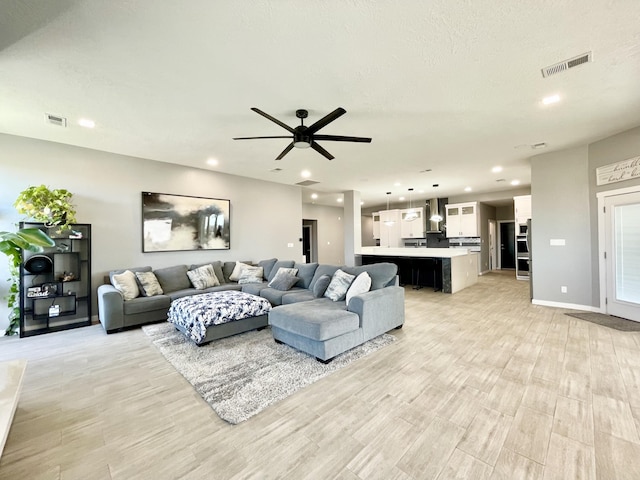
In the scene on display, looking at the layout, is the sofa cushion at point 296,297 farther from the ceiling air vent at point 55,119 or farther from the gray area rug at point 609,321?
the gray area rug at point 609,321

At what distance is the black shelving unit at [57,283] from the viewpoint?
3.96 metres

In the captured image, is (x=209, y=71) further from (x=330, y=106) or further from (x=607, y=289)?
(x=607, y=289)

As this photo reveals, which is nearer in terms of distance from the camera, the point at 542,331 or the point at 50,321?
the point at 542,331

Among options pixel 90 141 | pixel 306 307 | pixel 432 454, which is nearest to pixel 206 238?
pixel 90 141

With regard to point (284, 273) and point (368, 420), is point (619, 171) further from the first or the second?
point (284, 273)

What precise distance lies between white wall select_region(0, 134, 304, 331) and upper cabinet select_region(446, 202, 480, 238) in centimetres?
708

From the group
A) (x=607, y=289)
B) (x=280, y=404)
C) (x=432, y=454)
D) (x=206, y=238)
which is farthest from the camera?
(x=206, y=238)

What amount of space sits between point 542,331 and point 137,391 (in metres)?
4.96

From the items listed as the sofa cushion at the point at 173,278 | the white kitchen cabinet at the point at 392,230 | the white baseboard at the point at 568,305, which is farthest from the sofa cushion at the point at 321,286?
the white kitchen cabinet at the point at 392,230

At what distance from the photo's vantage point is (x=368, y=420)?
6.54 feet

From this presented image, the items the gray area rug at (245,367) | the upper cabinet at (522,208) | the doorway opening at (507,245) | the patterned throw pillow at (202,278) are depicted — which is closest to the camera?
the gray area rug at (245,367)

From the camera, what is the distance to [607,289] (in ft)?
14.9

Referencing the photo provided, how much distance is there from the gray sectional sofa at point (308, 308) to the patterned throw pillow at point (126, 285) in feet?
0.28

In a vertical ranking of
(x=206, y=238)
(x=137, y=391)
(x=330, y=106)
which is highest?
(x=330, y=106)
